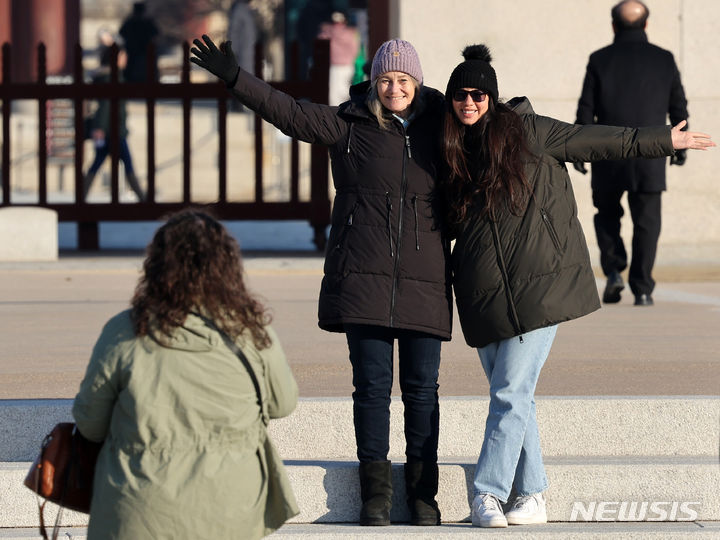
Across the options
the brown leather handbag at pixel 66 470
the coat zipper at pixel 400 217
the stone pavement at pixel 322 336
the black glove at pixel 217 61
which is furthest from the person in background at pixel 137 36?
the brown leather handbag at pixel 66 470

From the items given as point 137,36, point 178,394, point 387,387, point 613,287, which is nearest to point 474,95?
point 387,387

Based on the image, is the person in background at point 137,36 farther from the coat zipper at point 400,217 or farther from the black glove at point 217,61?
the coat zipper at point 400,217

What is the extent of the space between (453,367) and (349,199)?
2.13 meters

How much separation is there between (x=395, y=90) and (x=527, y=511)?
141cm

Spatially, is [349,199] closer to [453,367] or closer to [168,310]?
[168,310]

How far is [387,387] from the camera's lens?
4.95 meters

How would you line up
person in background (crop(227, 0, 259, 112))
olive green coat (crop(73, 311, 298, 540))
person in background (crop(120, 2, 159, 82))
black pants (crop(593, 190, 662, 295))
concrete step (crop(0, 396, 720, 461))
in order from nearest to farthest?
olive green coat (crop(73, 311, 298, 540))
concrete step (crop(0, 396, 720, 461))
black pants (crop(593, 190, 662, 295))
person in background (crop(120, 2, 159, 82))
person in background (crop(227, 0, 259, 112))

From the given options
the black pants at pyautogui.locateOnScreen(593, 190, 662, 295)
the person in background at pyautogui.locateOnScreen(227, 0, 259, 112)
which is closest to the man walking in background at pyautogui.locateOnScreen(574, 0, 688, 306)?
the black pants at pyautogui.locateOnScreen(593, 190, 662, 295)

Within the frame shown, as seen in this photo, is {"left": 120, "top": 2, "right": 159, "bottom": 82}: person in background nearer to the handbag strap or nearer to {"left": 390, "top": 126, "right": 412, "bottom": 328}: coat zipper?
{"left": 390, "top": 126, "right": 412, "bottom": 328}: coat zipper

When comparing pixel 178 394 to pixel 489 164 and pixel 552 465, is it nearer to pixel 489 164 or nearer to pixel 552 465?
pixel 489 164

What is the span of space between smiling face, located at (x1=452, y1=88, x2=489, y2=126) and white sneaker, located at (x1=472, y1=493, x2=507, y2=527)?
118 cm

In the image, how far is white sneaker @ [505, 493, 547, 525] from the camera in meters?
5.05

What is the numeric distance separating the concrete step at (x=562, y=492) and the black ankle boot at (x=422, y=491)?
0.50ft

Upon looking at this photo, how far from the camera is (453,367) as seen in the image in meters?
6.91
